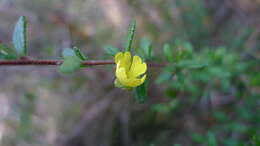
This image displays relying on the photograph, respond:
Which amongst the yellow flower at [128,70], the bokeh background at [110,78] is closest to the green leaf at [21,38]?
the yellow flower at [128,70]

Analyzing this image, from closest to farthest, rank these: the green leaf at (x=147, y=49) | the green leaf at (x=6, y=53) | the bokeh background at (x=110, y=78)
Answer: the green leaf at (x=6, y=53), the green leaf at (x=147, y=49), the bokeh background at (x=110, y=78)

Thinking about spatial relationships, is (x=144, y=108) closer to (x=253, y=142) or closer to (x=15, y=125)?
(x=15, y=125)

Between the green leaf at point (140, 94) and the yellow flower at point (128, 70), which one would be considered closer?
the yellow flower at point (128, 70)

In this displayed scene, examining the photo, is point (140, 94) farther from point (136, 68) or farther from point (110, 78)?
point (110, 78)

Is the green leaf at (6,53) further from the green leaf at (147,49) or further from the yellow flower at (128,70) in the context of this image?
the green leaf at (147,49)

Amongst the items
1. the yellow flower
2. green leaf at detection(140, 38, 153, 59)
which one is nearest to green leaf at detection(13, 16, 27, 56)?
the yellow flower

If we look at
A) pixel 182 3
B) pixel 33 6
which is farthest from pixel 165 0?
pixel 33 6

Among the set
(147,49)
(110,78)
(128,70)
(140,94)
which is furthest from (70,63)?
(110,78)
